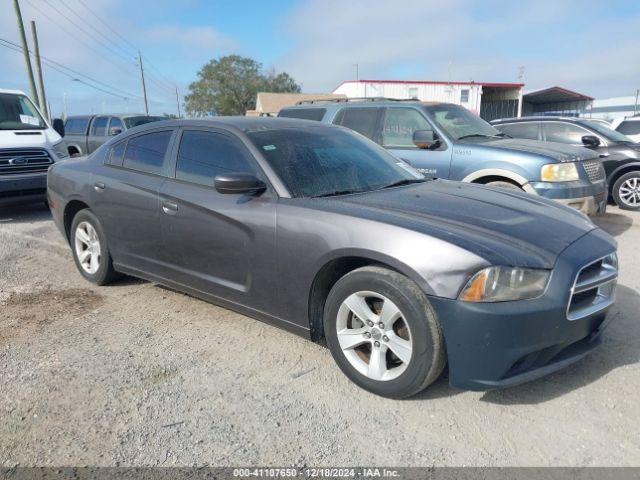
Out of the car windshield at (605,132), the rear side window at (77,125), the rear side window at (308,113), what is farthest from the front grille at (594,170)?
the rear side window at (77,125)

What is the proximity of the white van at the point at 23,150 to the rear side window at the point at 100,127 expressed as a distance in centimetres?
524

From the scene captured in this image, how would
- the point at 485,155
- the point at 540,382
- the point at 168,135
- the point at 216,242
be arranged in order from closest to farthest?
the point at 540,382, the point at 216,242, the point at 168,135, the point at 485,155

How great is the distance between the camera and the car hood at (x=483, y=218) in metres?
2.62

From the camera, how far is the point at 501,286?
8.23 feet

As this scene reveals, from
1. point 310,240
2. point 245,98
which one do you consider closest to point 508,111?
point 245,98

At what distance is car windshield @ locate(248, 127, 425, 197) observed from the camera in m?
3.45

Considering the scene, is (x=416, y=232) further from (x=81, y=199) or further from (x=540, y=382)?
(x=81, y=199)

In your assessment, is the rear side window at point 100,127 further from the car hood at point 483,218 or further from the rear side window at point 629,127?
the rear side window at point 629,127

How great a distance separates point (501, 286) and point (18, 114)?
9377 millimetres

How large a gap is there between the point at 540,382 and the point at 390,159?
6.94 ft

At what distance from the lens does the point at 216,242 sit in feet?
11.7

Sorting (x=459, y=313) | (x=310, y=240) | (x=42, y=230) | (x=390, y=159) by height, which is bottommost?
(x=42, y=230)

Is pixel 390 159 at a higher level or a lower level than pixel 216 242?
higher

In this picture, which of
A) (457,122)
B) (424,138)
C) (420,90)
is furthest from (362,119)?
(420,90)
